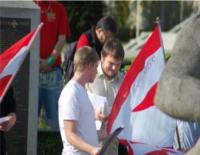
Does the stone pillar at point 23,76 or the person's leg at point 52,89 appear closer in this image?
the stone pillar at point 23,76

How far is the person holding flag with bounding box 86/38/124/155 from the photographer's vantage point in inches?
246

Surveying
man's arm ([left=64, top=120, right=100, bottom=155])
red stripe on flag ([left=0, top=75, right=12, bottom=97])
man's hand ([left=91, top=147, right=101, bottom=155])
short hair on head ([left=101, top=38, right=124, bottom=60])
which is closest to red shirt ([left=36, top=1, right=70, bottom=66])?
short hair on head ([left=101, top=38, right=124, bottom=60])

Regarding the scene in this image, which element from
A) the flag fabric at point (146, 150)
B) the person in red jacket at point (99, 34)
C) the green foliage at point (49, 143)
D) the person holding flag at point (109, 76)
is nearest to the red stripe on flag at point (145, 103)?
the flag fabric at point (146, 150)

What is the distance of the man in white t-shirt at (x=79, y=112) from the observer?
5480 mm

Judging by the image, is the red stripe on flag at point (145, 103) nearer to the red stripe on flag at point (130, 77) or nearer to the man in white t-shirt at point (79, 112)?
the red stripe on flag at point (130, 77)

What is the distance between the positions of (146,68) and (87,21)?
27654 mm

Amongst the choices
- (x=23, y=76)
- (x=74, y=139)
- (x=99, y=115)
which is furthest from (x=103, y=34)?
(x=74, y=139)

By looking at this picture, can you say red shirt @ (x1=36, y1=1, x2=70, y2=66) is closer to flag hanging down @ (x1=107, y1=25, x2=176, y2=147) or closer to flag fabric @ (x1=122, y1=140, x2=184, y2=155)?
flag hanging down @ (x1=107, y1=25, x2=176, y2=147)

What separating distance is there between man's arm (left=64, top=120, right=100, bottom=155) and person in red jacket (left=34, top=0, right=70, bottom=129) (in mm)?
3709

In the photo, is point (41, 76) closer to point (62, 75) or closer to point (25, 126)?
point (62, 75)

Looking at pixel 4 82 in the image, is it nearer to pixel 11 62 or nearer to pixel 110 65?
pixel 11 62

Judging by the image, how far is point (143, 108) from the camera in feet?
18.9

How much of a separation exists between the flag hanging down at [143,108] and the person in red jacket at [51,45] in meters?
3.29

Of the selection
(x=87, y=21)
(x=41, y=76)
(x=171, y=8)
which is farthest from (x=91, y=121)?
(x=87, y=21)
